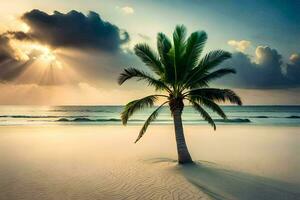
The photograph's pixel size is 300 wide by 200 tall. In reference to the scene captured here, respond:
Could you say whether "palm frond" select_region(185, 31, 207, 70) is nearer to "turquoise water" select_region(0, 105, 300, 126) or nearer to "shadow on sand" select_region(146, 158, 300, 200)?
"shadow on sand" select_region(146, 158, 300, 200)

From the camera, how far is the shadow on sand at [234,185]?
8219 millimetres

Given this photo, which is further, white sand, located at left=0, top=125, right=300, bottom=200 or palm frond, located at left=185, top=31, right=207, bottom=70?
palm frond, located at left=185, top=31, right=207, bottom=70

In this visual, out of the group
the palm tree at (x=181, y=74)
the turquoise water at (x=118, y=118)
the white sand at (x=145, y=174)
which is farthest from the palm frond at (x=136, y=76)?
the turquoise water at (x=118, y=118)

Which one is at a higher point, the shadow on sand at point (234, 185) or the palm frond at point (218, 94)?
the palm frond at point (218, 94)

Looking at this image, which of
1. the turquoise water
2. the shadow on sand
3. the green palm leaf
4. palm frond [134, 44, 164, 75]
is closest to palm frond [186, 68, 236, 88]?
the green palm leaf

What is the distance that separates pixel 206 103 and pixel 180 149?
219 centimetres

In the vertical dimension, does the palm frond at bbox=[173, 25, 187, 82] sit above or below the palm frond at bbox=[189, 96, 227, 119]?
above

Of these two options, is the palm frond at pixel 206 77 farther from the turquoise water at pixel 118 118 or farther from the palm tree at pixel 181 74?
the turquoise water at pixel 118 118

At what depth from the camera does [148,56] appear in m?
12.3

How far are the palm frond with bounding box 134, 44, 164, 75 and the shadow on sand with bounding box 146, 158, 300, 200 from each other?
4.22 meters

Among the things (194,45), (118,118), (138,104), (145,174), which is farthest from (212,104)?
(118,118)

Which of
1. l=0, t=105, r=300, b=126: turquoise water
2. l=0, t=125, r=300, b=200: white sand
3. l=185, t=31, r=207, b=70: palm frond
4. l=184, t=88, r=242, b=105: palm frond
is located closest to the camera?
l=0, t=125, r=300, b=200: white sand

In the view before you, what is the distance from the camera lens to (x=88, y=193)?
845cm

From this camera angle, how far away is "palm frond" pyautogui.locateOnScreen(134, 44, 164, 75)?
12.2 m
